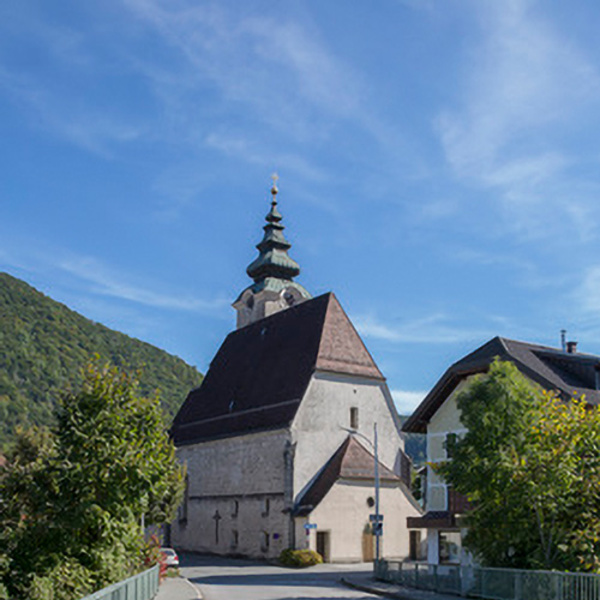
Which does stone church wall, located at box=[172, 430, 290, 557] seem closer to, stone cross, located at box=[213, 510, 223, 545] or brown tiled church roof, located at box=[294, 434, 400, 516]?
stone cross, located at box=[213, 510, 223, 545]

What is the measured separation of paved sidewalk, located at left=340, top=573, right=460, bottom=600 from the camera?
24.6 meters

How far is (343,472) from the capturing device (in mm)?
42062

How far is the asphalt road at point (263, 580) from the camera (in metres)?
24.8

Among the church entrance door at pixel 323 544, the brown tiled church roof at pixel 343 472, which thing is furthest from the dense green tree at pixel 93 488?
the brown tiled church roof at pixel 343 472

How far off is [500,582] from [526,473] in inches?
121

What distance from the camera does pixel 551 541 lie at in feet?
73.1

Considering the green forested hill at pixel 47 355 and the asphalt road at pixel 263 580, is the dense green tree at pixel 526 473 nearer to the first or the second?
the asphalt road at pixel 263 580

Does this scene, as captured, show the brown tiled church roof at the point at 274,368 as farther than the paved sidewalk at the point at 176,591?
Yes

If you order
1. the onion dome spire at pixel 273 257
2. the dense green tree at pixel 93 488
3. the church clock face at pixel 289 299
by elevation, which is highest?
the onion dome spire at pixel 273 257

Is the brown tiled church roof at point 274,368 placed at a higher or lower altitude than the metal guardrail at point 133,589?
higher

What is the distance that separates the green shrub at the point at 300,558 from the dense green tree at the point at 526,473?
1663 centimetres

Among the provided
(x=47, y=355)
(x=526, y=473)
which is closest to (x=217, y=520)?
(x=526, y=473)

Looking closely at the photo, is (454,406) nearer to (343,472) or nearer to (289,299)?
(343,472)

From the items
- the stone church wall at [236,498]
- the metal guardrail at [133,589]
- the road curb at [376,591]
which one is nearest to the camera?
the metal guardrail at [133,589]
